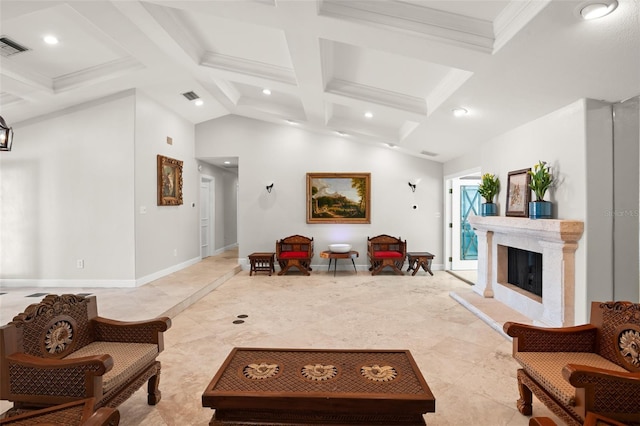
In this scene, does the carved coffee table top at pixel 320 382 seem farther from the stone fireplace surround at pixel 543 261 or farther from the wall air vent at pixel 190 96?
the wall air vent at pixel 190 96

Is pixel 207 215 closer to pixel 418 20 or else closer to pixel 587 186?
pixel 418 20

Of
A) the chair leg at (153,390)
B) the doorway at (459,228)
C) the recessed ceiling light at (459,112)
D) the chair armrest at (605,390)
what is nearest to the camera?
the chair armrest at (605,390)

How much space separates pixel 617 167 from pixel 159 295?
5545mm

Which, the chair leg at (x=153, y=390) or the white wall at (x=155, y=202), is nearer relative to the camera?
the chair leg at (x=153, y=390)

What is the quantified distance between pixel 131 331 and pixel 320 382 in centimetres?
140

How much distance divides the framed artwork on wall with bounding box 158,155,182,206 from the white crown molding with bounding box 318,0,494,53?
4403 mm

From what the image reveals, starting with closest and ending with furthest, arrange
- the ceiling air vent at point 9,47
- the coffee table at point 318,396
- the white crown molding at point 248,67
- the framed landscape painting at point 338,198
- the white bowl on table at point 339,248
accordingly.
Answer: the coffee table at point 318,396 → the ceiling air vent at point 9,47 → the white crown molding at point 248,67 → the white bowl on table at point 339,248 → the framed landscape painting at point 338,198

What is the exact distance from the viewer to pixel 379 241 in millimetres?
7246

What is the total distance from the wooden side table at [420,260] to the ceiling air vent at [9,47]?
6717 millimetres

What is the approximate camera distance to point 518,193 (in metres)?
4.17

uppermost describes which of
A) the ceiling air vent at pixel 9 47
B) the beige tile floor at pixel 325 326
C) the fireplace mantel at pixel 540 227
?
the ceiling air vent at pixel 9 47

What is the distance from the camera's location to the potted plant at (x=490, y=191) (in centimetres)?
478

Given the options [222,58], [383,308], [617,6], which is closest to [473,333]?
[383,308]

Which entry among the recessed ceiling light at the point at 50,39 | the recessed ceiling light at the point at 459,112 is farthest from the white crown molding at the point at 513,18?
the recessed ceiling light at the point at 50,39
